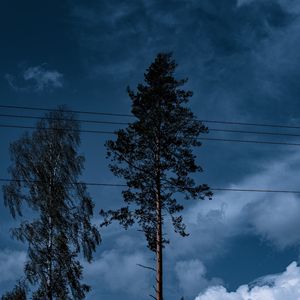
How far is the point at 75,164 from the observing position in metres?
29.2

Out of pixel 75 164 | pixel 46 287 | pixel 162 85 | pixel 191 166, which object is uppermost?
pixel 162 85

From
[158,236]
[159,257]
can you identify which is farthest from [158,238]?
[159,257]

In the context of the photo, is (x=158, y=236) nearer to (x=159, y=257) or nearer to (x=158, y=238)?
(x=158, y=238)

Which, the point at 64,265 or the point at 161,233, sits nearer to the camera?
the point at 161,233

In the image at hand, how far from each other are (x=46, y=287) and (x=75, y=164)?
653cm

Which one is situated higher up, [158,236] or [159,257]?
[158,236]

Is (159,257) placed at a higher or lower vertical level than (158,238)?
lower

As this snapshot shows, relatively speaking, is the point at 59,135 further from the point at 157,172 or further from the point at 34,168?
the point at 157,172

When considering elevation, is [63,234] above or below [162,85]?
below

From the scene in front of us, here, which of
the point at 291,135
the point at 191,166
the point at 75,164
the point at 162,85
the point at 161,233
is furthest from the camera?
the point at 75,164

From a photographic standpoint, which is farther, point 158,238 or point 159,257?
point 158,238

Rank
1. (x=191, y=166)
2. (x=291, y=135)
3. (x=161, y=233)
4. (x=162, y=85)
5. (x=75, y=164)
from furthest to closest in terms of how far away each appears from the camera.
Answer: (x=75, y=164), (x=162, y=85), (x=191, y=166), (x=161, y=233), (x=291, y=135)

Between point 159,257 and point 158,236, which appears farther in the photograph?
point 158,236

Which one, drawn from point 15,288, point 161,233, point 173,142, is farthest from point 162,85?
point 15,288
